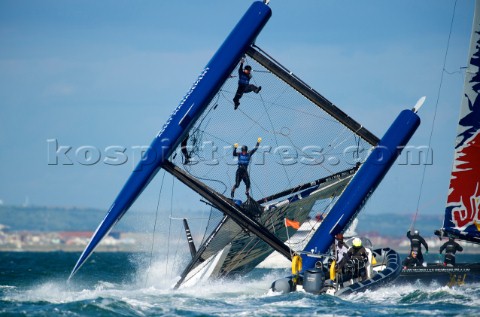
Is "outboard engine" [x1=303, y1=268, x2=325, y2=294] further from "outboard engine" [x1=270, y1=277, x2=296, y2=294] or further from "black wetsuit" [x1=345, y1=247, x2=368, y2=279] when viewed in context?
"black wetsuit" [x1=345, y1=247, x2=368, y2=279]

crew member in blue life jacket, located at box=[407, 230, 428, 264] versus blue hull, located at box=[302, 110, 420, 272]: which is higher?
blue hull, located at box=[302, 110, 420, 272]

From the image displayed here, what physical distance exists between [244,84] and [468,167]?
762cm

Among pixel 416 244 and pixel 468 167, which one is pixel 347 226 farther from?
pixel 468 167

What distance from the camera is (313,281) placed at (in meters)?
23.5

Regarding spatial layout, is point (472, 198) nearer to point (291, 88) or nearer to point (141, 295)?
point (291, 88)

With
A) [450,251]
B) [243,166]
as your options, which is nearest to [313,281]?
[243,166]

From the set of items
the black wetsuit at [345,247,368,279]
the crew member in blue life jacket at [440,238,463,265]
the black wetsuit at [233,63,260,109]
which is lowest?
the black wetsuit at [345,247,368,279]

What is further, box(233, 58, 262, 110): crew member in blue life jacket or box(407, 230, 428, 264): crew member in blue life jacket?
box(407, 230, 428, 264): crew member in blue life jacket

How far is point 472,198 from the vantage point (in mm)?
29281

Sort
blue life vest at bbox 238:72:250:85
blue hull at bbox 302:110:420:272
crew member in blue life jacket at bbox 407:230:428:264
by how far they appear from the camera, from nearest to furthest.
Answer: blue hull at bbox 302:110:420:272
blue life vest at bbox 238:72:250:85
crew member in blue life jacket at bbox 407:230:428:264

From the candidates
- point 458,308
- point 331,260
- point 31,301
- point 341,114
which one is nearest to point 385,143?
point 341,114

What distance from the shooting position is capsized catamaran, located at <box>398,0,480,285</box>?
28962 mm

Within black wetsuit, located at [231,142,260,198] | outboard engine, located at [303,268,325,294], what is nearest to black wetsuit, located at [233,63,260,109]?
black wetsuit, located at [231,142,260,198]

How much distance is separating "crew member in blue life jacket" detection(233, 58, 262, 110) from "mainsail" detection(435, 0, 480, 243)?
6.69 m
